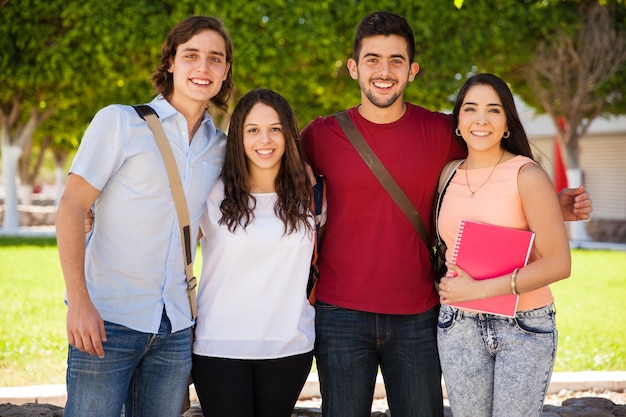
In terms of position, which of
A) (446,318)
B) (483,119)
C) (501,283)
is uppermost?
(483,119)

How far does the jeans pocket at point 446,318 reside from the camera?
3234 mm

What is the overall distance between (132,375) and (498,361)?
5.67 feet

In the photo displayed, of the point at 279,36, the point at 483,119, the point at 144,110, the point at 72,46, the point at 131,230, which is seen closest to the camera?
the point at 131,230

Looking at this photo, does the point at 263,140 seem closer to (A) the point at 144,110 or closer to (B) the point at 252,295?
(A) the point at 144,110

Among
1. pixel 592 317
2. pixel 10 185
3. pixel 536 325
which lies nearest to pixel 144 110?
pixel 536 325

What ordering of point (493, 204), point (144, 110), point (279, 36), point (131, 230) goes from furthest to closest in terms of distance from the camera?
point (279, 36) < point (493, 204) < point (144, 110) < point (131, 230)

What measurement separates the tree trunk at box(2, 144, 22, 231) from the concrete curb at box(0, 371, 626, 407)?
15.4 meters

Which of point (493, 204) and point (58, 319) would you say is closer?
point (493, 204)

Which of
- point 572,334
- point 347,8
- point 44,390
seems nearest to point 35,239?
point 347,8

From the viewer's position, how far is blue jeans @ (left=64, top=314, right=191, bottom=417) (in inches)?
111

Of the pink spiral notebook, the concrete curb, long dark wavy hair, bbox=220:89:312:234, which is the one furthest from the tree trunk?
the pink spiral notebook

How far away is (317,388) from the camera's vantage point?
17.9 feet

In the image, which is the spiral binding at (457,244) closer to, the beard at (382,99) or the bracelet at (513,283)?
the bracelet at (513,283)

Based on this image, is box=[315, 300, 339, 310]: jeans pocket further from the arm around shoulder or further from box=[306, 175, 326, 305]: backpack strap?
the arm around shoulder
